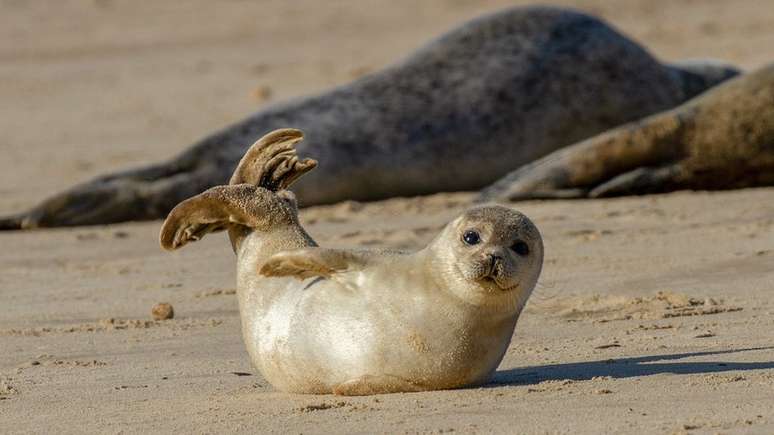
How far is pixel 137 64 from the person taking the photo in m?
15.5

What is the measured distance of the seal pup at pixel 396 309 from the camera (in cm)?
354

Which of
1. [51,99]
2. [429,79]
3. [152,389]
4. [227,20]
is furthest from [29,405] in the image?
[227,20]

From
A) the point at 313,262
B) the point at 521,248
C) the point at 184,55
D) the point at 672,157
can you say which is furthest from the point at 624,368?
the point at 184,55

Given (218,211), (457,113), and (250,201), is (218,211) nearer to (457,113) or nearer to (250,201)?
(250,201)

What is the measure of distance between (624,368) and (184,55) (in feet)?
40.7

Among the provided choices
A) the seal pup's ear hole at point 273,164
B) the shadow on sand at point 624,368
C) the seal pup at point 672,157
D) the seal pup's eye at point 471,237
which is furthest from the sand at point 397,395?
the seal pup's ear hole at point 273,164

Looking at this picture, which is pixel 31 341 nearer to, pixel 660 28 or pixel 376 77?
pixel 376 77

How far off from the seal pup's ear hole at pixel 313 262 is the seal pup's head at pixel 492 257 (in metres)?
0.25

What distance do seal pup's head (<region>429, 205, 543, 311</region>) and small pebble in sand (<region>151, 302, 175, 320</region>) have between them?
1.56 metres

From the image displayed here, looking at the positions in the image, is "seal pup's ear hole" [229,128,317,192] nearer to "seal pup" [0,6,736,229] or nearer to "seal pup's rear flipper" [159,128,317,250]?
"seal pup's rear flipper" [159,128,317,250]

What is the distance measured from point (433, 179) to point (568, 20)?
1381 mm

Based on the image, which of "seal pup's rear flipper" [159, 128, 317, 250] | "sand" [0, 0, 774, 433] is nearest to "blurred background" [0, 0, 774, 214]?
"sand" [0, 0, 774, 433]

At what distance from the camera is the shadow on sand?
3.79m

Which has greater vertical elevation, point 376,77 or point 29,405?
point 29,405
